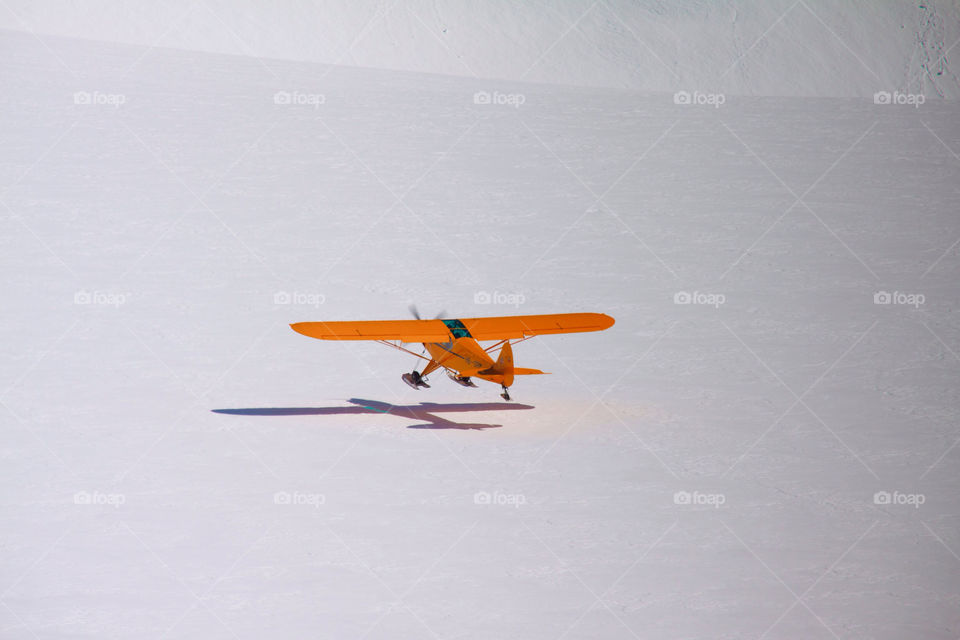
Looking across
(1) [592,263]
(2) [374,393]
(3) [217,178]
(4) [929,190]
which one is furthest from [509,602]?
(4) [929,190]

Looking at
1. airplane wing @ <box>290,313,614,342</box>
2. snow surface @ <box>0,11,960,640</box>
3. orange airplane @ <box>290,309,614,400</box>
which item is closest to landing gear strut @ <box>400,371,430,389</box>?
orange airplane @ <box>290,309,614,400</box>

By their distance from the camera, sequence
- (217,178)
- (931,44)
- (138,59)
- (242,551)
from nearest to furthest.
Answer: (242,551)
(217,178)
(138,59)
(931,44)

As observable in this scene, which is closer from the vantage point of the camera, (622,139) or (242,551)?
(242,551)

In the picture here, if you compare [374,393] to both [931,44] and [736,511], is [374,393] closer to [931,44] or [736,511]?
[736,511]

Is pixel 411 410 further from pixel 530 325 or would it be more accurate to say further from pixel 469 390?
pixel 530 325

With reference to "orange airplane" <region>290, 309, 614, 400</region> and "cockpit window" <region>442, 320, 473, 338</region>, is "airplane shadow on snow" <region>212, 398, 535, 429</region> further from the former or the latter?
"cockpit window" <region>442, 320, 473, 338</region>

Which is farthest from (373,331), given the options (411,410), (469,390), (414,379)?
(469,390)

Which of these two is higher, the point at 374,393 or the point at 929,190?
the point at 929,190

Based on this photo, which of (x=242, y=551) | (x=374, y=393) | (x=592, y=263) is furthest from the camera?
(x=592, y=263)

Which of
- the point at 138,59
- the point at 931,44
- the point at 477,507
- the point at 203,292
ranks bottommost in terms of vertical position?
the point at 477,507
